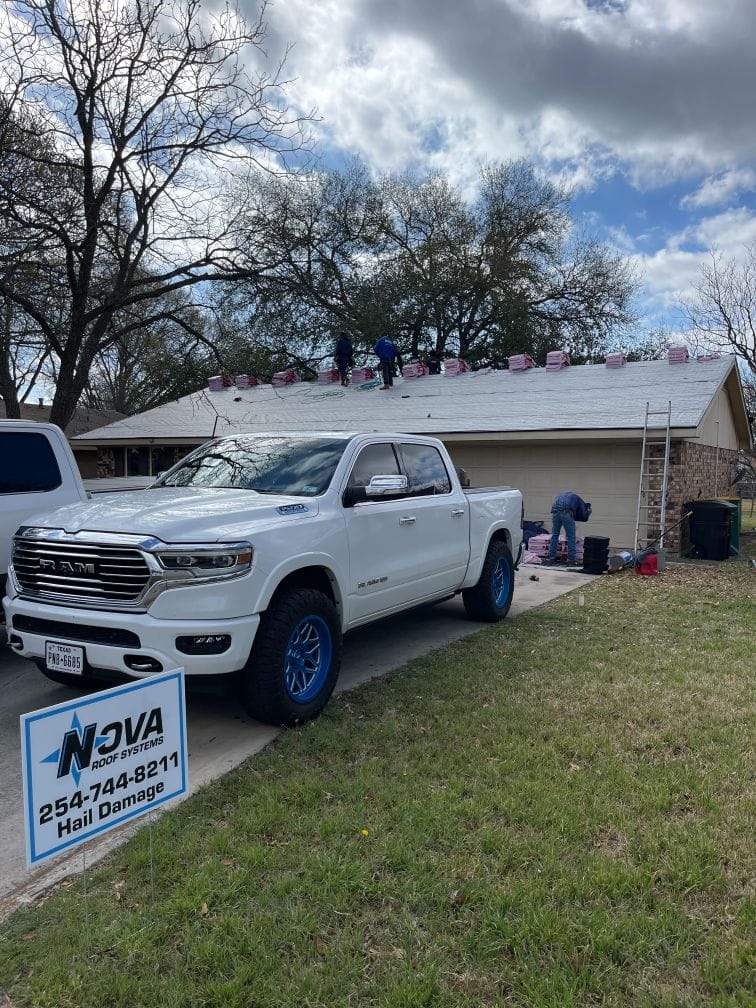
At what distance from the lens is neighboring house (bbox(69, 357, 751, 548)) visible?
1444 centimetres

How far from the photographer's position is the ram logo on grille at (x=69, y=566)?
4.45 m

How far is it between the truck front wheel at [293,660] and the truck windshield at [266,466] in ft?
3.19

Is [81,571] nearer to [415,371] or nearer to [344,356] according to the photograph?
[415,371]

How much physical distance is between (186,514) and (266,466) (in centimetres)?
131

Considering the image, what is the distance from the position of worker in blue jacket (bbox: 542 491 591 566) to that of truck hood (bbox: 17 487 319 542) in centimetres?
844

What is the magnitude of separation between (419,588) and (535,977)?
402 cm

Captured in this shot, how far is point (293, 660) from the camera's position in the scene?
15.6 feet

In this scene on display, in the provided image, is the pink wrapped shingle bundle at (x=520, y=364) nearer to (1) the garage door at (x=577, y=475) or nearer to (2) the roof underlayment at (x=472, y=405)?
(2) the roof underlayment at (x=472, y=405)

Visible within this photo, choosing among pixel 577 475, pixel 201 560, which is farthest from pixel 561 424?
pixel 201 560

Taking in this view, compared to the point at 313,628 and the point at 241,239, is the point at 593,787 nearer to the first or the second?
the point at 313,628

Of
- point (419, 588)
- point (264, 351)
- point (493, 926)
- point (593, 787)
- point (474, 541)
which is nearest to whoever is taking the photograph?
point (493, 926)

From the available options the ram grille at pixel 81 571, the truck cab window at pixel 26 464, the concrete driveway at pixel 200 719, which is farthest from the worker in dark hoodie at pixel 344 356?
the ram grille at pixel 81 571

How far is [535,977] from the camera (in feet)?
8.20

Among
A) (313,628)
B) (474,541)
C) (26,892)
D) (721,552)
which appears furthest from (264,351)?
(26,892)
